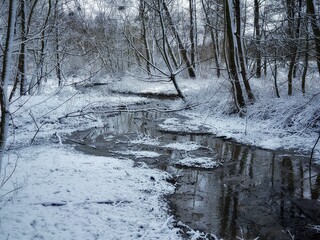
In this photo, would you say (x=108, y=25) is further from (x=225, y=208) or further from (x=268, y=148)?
(x=225, y=208)

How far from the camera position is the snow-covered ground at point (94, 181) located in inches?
156

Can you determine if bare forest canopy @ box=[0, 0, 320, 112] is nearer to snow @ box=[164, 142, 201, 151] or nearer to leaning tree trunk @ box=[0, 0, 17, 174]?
leaning tree trunk @ box=[0, 0, 17, 174]

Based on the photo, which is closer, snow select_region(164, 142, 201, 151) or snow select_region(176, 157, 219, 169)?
snow select_region(176, 157, 219, 169)

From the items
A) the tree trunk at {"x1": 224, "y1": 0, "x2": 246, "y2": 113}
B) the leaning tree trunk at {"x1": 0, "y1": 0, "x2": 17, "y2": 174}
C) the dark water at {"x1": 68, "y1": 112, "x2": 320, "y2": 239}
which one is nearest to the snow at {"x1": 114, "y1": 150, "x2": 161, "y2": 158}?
the dark water at {"x1": 68, "y1": 112, "x2": 320, "y2": 239}

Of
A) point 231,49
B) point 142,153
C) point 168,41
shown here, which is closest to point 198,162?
point 142,153

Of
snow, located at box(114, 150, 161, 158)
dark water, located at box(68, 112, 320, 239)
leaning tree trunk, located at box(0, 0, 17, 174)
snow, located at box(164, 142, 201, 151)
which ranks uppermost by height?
leaning tree trunk, located at box(0, 0, 17, 174)

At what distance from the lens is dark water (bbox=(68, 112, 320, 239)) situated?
171 inches

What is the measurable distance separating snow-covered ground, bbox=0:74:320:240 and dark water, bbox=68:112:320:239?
1.52 feet

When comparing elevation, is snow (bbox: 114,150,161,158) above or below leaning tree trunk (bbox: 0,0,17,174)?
below

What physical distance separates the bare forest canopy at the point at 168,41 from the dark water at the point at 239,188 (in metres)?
1.94

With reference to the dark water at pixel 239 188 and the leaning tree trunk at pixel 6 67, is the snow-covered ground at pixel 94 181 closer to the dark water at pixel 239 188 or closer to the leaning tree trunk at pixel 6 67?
the leaning tree trunk at pixel 6 67

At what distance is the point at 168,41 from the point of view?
66.5ft

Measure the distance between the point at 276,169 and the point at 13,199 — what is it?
5.48 metres

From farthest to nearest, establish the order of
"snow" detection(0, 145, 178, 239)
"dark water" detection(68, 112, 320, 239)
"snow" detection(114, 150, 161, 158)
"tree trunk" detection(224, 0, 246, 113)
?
"tree trunk" detection(224, 0, 246, 113) → "snow" detection(114, 150, 161, 158) → "dark water" detection(68, 112, 320, 239) → "snow" detection(0, 145, 178, 239)
